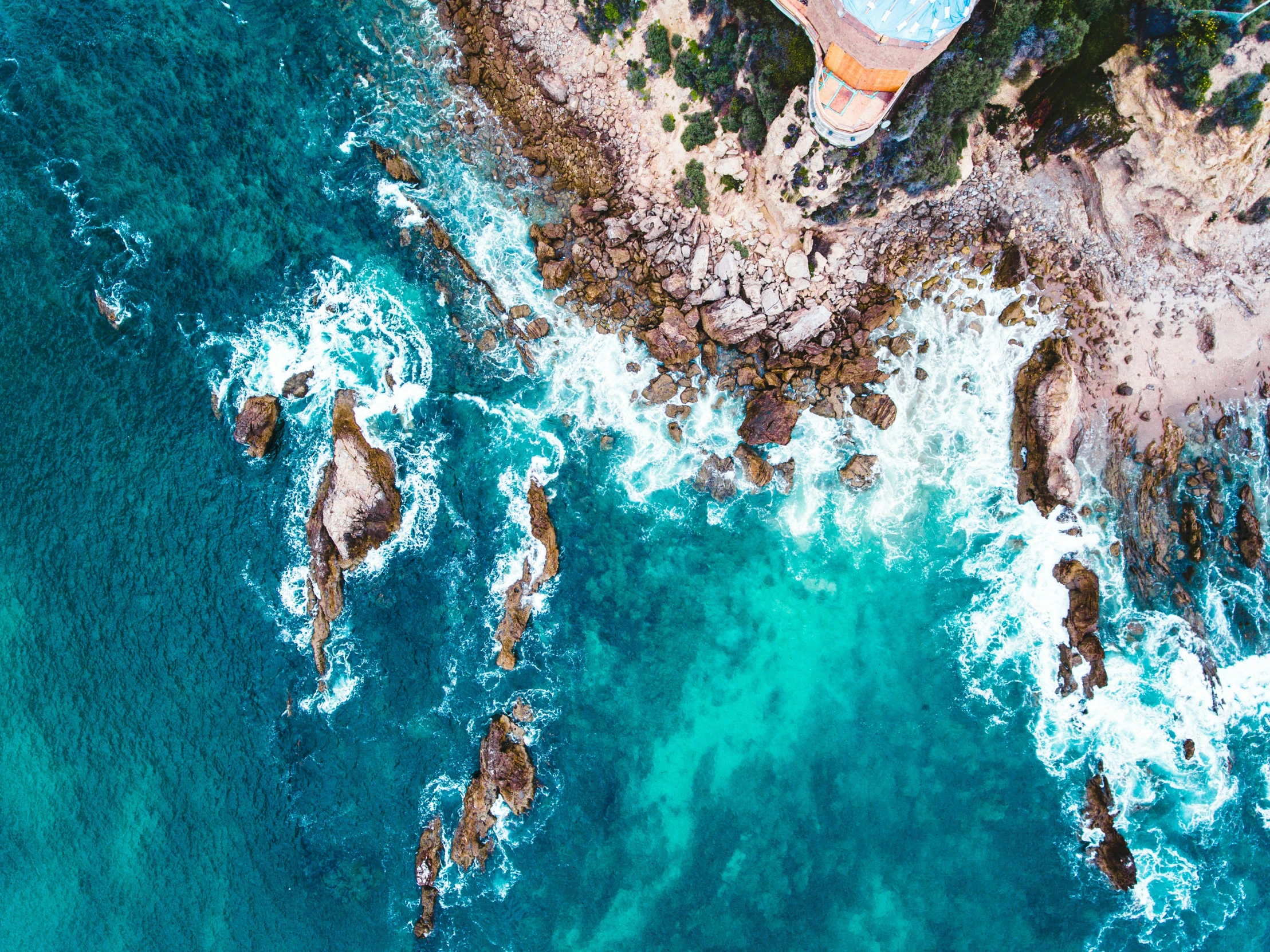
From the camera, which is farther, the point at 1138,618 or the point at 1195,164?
the point at 1138,618

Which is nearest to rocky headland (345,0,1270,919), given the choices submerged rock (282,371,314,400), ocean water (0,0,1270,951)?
ocean water (0,0,1270,951)

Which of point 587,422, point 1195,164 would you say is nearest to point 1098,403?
point 1195,164

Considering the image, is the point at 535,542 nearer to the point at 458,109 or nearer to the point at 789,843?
the point at 789,843

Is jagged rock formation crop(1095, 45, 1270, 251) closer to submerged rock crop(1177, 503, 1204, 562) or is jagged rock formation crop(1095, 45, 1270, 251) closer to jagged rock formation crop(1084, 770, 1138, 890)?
submerged rock crop(1177, 503, 1204, 562)

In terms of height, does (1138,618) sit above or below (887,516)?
below

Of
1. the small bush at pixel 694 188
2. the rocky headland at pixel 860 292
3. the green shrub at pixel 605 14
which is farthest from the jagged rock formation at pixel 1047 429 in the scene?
the green shrub at pixel 605 14

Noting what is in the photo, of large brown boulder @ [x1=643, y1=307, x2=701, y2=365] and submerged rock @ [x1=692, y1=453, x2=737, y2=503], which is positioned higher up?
large brown boulder @ [x1=643, y1=307, x2=701, y2=365]

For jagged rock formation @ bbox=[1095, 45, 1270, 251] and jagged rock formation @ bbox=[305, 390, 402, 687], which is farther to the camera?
jagged rock formation @ bbox=[305, 390, 402, 687]
